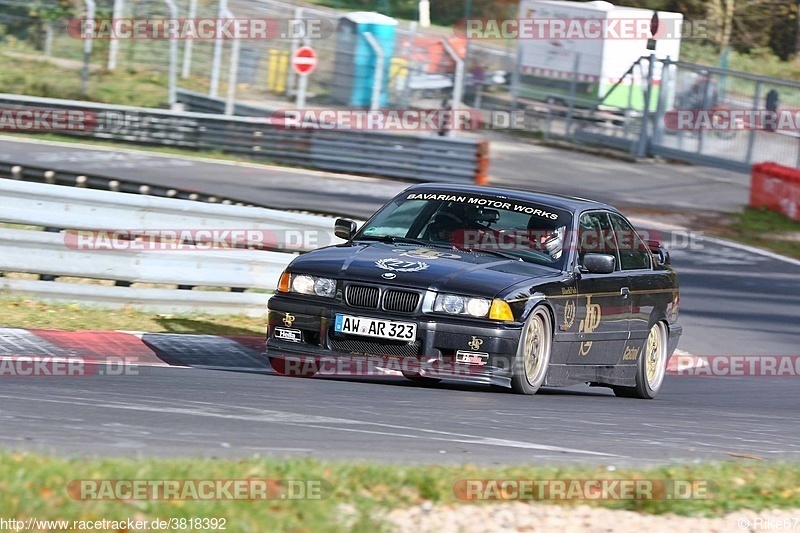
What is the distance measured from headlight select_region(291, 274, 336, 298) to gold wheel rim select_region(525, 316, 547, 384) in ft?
4.29

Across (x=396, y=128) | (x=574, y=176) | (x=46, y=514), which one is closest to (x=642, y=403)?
(x=46, y=514)

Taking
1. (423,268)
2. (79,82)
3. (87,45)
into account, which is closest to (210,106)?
(87,45)

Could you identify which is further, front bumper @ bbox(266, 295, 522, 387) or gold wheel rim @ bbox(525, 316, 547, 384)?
gold wheel rim @ bbox(525, 316, 547, 384)

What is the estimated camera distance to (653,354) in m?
10.5

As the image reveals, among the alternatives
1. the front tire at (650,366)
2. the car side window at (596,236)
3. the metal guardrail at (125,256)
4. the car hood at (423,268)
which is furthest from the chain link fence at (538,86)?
the car hood at (423,268)

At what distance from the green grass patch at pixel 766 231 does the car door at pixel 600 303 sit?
11.5 meters

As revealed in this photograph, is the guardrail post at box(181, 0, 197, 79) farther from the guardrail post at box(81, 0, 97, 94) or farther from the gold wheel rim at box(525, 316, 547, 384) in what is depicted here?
the gold wheel rim at box(525, 316, 547, 384)

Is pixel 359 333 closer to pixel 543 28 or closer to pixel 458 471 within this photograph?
pixel 458 471

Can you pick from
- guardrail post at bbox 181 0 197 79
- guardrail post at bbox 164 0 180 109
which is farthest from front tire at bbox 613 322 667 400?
guardrail post at bbox 181 0 197 79

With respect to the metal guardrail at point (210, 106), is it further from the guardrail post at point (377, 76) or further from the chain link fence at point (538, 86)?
the guardrail post at point (377, 76)

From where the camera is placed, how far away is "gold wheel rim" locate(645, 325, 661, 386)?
10.3m

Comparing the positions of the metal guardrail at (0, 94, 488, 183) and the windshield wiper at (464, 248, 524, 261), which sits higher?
the windshield wiper at (464, 248, 524, 261)

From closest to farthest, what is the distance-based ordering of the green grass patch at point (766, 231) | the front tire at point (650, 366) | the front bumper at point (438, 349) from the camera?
the front bumper at point (438, 349) → the front tire at point (650, 366) → the green grass patch at point (766, 231)

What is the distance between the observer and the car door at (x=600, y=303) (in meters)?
9.16
